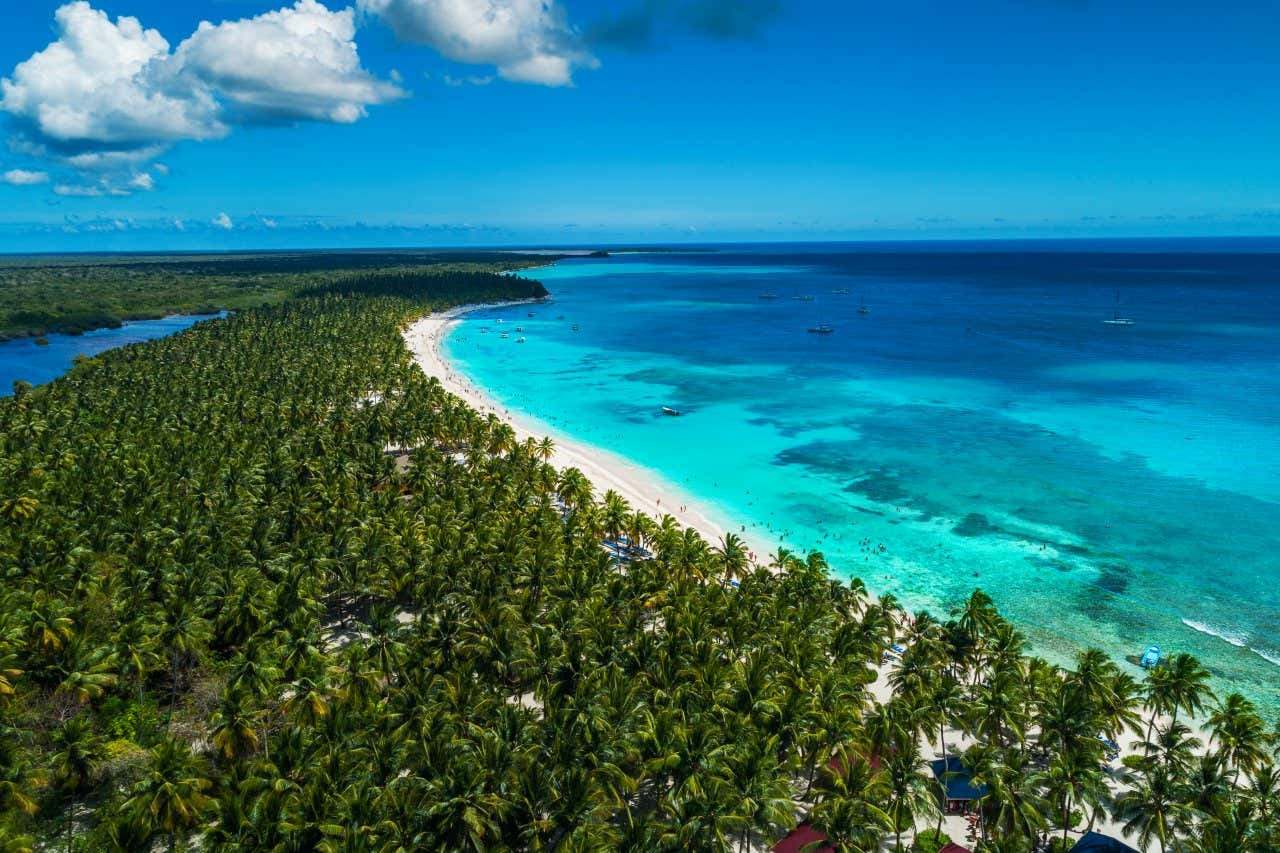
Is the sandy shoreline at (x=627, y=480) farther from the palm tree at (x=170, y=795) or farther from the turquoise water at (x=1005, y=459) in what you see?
the palm tree at (x=170, y=795)

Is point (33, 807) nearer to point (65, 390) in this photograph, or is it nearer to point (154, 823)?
point (154, 823)

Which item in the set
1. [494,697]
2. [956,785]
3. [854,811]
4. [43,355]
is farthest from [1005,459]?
[43,355]

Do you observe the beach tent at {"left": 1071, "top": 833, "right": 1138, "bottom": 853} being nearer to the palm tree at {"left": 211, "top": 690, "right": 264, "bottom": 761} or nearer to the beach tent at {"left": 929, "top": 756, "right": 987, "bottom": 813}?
the beach tent at {"left": 929, "top": 756, "right": 987, "bottom": 813}

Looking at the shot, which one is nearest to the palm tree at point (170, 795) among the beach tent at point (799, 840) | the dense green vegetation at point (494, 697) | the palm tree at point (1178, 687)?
the dense green vegetation at point (494, 697)

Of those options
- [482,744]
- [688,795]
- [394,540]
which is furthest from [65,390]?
[688,795]

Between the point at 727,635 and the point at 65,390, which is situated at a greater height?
the point at 65,390

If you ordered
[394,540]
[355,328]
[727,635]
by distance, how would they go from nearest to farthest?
[727,635] < [394,540] < [355,328]

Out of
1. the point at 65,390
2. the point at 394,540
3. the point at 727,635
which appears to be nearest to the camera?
the point at 727,635

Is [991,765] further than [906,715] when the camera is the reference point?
No
